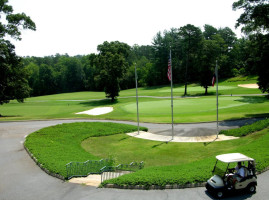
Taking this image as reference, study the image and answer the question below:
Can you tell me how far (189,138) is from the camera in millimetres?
25797

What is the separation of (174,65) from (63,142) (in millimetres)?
89803

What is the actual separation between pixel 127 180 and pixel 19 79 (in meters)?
44.7

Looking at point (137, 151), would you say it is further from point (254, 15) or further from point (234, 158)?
point (254, 15)

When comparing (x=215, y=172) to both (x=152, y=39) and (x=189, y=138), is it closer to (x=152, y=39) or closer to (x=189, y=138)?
(x=189, y=138)

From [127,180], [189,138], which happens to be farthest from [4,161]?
[189,138]

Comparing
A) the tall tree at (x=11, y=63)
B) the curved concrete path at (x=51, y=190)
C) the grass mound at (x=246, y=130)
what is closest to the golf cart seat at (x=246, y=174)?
the curved concrete path at (x=51, y=190)

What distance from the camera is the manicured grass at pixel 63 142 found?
17.8m

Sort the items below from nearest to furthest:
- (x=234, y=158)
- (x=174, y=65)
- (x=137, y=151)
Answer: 1. (x=234, y=158)
2. (x=137, y=151)
3. (x=174, y=65)

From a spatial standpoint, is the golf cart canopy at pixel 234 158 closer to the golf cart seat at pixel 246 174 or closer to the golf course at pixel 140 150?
the golf cart seat at pixel 246 174

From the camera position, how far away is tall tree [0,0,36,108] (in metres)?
41.2

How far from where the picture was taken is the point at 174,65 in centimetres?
10825

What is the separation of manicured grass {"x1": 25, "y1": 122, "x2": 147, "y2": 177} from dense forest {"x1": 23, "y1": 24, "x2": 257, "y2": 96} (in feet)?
132

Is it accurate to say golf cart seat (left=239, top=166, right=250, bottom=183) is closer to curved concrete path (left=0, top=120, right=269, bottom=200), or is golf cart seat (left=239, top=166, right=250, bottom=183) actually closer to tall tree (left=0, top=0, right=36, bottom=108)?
curved concrete path (left=0, top=120, right=269, bottom=200)

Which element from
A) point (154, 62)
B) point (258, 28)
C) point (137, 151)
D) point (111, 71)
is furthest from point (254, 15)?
point (154, 62)
